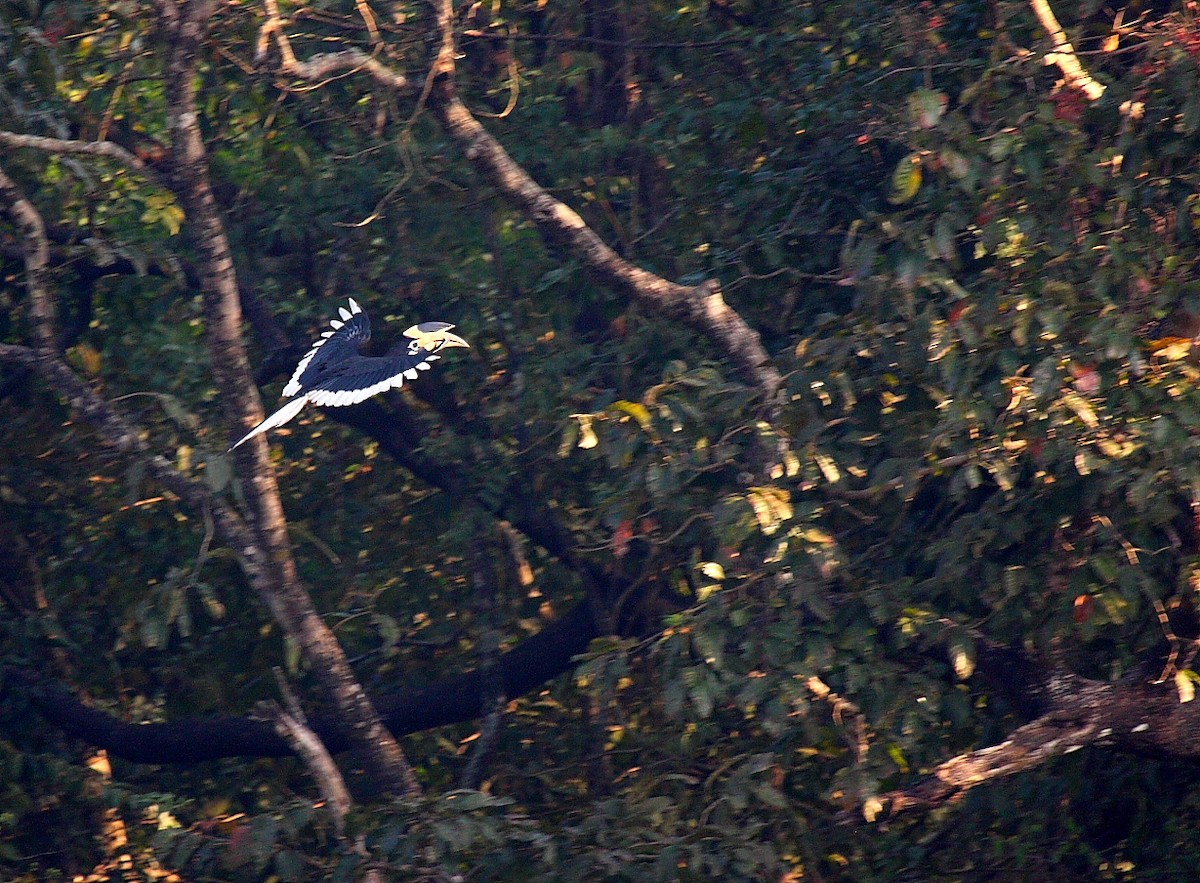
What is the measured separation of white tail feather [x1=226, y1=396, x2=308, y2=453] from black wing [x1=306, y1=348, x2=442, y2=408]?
55mm

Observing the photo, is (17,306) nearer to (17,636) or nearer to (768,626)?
(17,636)

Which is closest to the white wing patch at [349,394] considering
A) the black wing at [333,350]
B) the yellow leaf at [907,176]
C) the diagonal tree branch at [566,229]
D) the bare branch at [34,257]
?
the black wing at [333,350]

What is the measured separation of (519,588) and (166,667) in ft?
4.68

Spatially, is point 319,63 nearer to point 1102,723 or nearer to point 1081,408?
point 1081,408

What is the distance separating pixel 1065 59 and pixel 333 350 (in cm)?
260

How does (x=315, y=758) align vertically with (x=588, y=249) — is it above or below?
below

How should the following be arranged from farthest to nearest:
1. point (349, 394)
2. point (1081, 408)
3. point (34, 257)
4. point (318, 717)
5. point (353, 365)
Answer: point (318, 717) → point (353, 365) → point (349, 394) → point (34, 257) → point (1081, 408)

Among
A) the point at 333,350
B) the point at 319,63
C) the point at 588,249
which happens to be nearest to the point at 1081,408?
the point at 588,249

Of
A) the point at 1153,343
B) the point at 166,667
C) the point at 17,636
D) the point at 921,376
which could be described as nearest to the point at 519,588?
the point at 166,667

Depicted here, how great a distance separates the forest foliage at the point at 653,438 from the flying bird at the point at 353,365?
0.35 metres

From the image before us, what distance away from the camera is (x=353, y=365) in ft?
17.3

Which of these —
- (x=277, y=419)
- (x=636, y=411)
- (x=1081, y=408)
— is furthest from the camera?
(x=277, y=419)

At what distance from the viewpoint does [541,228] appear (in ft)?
15.9

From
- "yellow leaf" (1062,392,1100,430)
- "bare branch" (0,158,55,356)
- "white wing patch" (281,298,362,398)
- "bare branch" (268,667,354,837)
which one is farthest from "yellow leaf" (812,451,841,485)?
"bare branch" (0,158,55,356)
